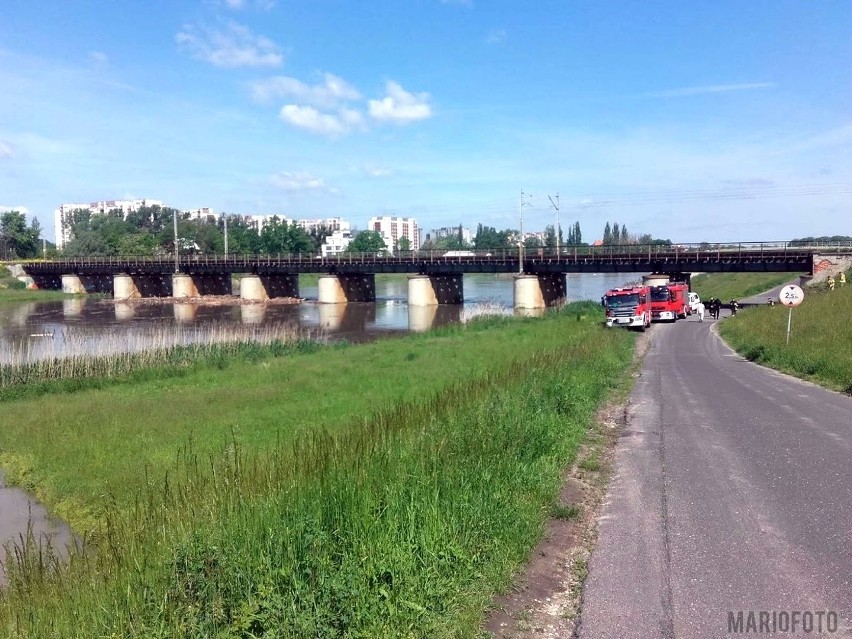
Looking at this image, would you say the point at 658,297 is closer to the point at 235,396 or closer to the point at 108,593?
the point at 235,396

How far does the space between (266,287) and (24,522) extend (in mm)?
97522

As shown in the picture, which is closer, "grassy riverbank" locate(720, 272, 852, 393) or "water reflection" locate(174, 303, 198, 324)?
"grassy riverbank" locate(720, 272, 852, 393)

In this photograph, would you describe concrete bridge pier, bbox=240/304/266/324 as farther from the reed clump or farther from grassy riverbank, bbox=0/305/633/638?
grassy riverbank, bbox=0/305/633/638

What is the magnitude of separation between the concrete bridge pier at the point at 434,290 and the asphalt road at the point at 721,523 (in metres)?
76.2

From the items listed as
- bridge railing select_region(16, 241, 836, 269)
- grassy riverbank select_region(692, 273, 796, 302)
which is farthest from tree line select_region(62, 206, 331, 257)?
grassy riverbank select_region(692, 273, 796, 302)

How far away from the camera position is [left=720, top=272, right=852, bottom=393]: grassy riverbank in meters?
20.9

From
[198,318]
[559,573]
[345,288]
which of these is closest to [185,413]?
[559,573]

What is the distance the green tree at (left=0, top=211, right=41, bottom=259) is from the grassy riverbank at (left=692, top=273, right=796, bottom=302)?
141592 mm

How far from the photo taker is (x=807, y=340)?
86.2 ft

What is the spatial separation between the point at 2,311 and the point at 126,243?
68.5 meters

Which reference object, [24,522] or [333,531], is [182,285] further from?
[333,531]

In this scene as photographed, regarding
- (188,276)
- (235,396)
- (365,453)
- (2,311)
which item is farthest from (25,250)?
(365,453)

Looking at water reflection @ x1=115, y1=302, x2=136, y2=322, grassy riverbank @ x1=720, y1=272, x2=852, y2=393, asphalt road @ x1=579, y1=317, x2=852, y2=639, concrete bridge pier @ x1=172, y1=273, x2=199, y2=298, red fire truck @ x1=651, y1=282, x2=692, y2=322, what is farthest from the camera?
concrete bridge pier @ x1=172, y1=273, x2=199, y2=298

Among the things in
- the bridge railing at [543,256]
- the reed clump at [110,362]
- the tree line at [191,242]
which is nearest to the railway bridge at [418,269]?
the bridge railing at [543,256]
